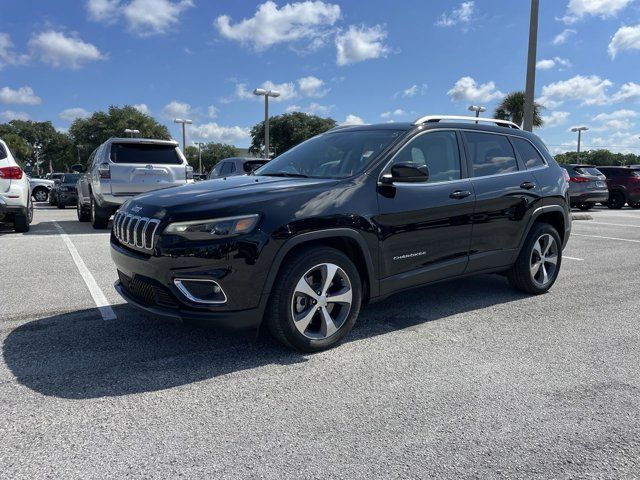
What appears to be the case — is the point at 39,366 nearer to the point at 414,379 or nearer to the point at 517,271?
the point at 414,379

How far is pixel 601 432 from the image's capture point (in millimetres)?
2576

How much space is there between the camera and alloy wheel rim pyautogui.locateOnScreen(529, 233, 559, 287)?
17.0 ft

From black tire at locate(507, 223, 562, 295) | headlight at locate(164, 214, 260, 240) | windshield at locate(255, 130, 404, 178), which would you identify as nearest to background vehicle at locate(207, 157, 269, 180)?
windshield at locate(255, 130, 404, 178)

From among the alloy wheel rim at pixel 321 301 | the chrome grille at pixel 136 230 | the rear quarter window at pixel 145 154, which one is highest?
the rear quarter window at pixel 145 154

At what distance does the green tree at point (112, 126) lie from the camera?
2126 inches

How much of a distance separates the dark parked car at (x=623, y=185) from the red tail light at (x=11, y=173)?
1944cm

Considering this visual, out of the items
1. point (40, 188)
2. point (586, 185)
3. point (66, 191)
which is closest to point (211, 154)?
point (40, 188)

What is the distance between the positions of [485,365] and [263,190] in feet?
6.26

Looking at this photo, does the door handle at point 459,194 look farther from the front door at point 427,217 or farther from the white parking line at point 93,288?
the white parking line at point 93,288

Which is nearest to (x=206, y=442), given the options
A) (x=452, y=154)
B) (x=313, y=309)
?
(x=313, y=309)

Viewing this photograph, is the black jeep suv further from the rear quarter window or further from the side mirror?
the rear quarter window

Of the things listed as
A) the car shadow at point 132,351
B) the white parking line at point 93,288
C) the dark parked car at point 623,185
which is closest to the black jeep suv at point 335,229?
the car shadow at point 132,351

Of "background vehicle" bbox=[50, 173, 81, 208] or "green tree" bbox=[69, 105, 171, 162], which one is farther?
"green tree" bbox=[69, 105, 171, 162]

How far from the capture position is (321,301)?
11.4 ft
